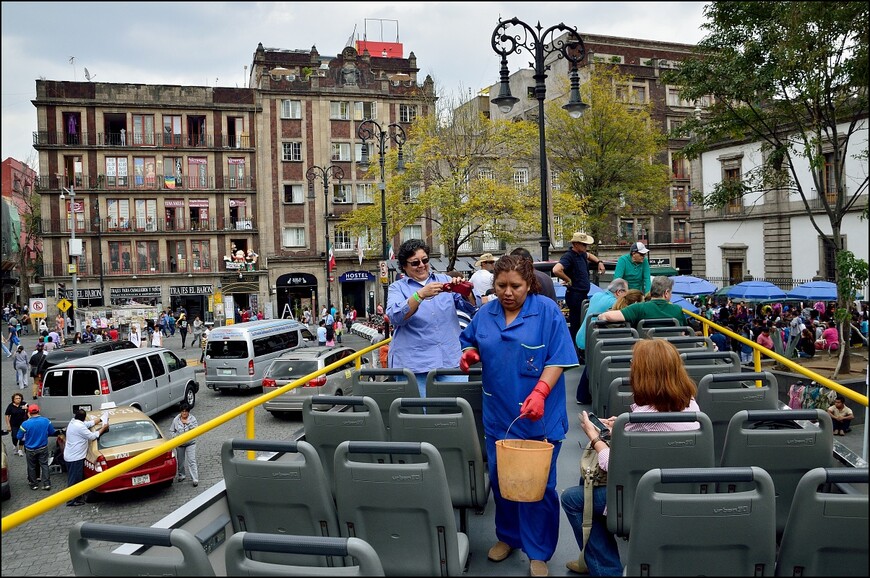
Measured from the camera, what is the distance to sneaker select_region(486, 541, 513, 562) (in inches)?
164

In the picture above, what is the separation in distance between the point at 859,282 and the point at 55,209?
48.4 m

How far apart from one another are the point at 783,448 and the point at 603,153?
130 ft

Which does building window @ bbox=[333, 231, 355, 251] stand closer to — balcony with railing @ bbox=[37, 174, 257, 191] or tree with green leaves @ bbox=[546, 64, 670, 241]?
balcony with railing @ bbox=[37, 174, 257, 191]

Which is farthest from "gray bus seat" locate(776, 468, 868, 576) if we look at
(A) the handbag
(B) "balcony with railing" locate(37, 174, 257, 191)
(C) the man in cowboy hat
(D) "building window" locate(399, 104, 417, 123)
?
(D) "building window" locate(399, 104, 417, 123)

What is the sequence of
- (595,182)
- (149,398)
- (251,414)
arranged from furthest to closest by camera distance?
(595,182) → (149,398) → (251,414)

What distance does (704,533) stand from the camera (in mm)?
2900

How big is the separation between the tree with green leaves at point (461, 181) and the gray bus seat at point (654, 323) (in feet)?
81.8

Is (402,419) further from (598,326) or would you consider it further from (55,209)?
(55,209)

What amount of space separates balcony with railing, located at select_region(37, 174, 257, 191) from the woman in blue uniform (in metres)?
49.9

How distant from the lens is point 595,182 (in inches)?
1666

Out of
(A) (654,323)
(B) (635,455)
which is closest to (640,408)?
(B) (635,455)

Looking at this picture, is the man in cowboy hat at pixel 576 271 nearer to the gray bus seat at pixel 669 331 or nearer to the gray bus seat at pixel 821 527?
the gray bus seat at pixel 669 331

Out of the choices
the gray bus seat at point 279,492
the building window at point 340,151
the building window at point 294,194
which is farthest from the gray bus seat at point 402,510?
the building window at point 340,151

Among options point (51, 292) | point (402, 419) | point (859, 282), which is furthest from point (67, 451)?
point (51, 292)
